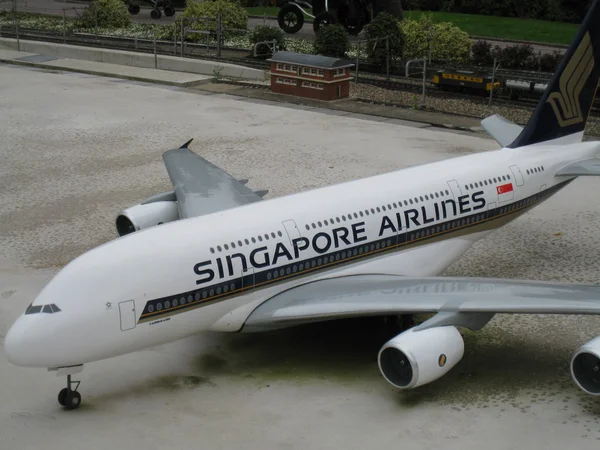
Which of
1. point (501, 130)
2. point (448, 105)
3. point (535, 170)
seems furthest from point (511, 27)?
point (535, 170)

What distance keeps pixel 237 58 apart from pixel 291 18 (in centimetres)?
1094

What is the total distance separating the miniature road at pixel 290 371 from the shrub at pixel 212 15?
28.3 meters

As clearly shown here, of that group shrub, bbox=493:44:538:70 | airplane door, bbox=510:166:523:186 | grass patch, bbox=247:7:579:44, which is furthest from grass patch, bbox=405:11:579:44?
airplane door, bbox=510:166:523:186

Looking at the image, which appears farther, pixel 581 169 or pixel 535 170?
pixel 581 169

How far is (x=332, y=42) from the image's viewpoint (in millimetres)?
54281

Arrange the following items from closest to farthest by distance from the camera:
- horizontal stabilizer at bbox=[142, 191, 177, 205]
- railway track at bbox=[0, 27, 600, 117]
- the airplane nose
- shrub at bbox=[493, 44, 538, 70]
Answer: the airplane nose → horizontal stabilizer at bbox=[142, 191, 177, 205] → railway track at bbox=[0, 27, 600, 117] → shrub at bbox=[493, 44, 538, 70]

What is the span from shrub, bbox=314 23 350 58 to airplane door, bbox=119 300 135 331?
39169mm

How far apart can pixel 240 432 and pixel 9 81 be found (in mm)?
39897

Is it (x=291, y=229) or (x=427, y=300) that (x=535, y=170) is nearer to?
(x=427, y=300)

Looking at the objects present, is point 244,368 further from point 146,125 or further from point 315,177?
point 146,125

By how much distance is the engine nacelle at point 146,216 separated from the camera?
24.1 m

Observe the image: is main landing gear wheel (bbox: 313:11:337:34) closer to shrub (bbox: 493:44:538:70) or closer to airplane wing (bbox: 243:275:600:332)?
shrub (bbox: 493:44:538:70)

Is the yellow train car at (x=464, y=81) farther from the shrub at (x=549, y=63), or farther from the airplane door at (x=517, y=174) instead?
the airplane door at (x=517, y=174)

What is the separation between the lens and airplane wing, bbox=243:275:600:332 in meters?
18.0
